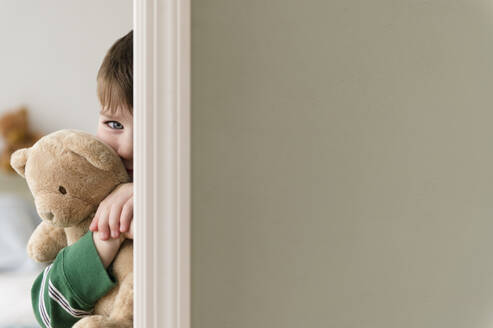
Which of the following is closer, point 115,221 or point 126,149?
point 115,221

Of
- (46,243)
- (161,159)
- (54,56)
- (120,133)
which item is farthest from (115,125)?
(54,56)

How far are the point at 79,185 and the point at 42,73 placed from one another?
1017mm

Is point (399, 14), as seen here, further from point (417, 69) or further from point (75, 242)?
point (75, 242)

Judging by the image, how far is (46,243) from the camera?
A: 37.7 inches

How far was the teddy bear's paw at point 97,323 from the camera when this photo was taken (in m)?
0.80

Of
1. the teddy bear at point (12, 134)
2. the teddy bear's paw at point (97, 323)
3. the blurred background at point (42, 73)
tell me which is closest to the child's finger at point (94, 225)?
the teddy bear's paw at point (97, 323)

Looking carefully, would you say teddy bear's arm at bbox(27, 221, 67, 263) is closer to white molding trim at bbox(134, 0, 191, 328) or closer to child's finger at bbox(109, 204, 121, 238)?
child's finger at bbox(109, 204, 121, 238)

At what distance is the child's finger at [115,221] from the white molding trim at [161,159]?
241mm

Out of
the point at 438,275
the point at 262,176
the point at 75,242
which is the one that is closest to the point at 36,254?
the point at 75,242

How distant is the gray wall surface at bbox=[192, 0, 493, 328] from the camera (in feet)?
2.04

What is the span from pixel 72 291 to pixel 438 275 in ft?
1.68

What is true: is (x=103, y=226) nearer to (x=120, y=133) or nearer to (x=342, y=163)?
(x=120, y=133)

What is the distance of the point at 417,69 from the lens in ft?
2.30

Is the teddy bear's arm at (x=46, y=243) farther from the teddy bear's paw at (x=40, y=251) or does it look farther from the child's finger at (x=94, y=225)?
the child's finger at (x=94, y=225)
